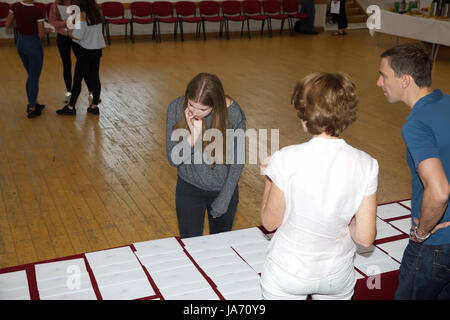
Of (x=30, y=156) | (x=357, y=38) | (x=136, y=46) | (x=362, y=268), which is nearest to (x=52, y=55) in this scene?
(x=136, y=46)

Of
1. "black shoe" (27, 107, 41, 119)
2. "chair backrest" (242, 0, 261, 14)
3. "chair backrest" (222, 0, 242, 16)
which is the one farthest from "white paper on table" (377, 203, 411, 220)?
"chair backrest" (242, 0, 261, 14)

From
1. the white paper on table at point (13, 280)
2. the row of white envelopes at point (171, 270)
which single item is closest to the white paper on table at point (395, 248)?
the row of white envelopes at point (171, 270)

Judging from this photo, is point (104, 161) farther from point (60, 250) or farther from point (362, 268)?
point (362, 268)

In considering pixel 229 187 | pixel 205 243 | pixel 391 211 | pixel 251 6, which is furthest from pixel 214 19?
pixel 205 243

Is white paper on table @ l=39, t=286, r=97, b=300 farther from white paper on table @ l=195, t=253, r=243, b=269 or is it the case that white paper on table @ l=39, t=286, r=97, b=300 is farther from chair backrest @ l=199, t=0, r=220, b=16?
chair backrest @ l=199, t=0, r=220, b=16

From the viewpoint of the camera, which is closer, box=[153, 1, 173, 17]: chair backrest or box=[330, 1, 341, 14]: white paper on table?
box=[153, 1, 173, 17]: chair backrest

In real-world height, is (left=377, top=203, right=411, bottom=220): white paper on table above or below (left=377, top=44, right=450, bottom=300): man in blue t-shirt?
below

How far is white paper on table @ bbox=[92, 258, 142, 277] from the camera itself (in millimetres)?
2199

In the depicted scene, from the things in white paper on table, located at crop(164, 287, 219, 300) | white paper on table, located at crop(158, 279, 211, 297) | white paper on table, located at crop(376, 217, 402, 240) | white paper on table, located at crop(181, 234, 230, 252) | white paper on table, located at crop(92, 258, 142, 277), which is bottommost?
white paper on table, located at crop(376, 217, 402, 240)

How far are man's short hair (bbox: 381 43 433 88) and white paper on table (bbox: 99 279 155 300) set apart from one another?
140cm

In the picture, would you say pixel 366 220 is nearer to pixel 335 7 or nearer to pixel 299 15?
pixel 299 15

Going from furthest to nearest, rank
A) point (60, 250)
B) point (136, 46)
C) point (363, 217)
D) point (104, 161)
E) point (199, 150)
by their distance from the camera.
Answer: point (136, 46) → point (104, 161) → point (60, 250) → point (199, 150) → point (363, 217)
